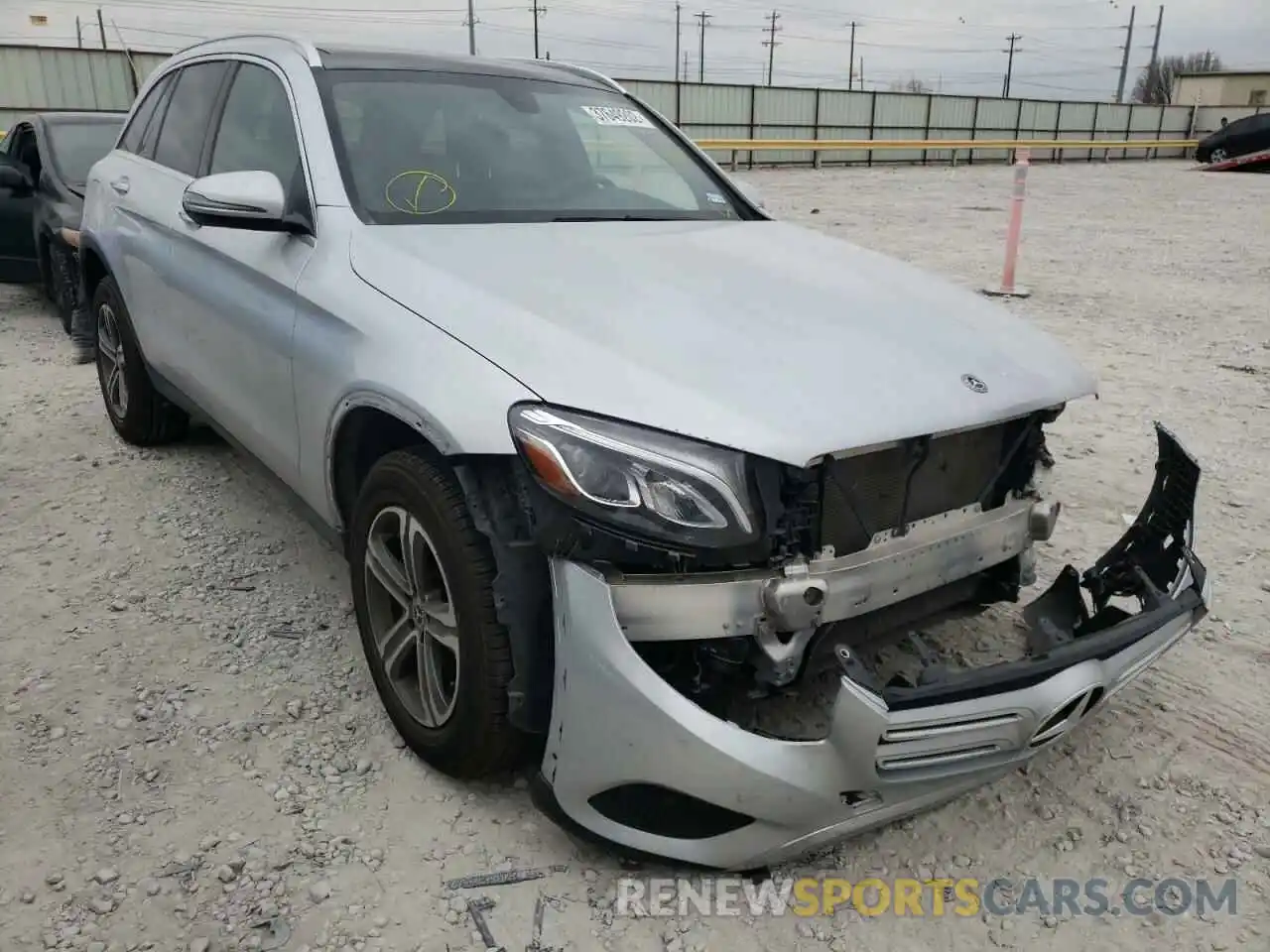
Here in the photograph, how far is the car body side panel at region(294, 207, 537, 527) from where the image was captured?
81.0 inches

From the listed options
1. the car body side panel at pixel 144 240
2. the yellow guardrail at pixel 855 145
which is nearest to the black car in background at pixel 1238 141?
the yellow guardrail at pixel 855 145

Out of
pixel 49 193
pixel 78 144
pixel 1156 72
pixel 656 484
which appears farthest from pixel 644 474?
pixel 1156 72

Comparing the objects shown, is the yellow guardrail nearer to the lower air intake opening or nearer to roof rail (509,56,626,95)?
roof rail (509,56,626,95)

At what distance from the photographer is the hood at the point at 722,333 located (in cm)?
195

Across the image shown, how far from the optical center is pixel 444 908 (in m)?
2.12

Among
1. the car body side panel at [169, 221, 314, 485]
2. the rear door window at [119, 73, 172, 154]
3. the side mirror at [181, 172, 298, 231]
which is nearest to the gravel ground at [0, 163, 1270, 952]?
the car body side panel at [169, 221, 314, 485]

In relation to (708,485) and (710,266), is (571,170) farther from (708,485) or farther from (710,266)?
(708,485)

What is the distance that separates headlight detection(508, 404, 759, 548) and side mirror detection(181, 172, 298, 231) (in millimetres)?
1282

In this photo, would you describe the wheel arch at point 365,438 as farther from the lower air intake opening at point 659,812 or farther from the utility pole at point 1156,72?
the utility pole at point 1156,72

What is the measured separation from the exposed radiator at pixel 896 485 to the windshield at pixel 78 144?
22.6 feet

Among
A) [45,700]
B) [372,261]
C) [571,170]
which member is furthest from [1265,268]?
[45,700]

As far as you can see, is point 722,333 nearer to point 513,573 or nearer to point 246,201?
point 513,573

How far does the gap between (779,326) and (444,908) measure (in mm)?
1464

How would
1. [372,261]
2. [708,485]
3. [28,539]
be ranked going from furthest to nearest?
[28,539] → [372,261] → [708,485]
